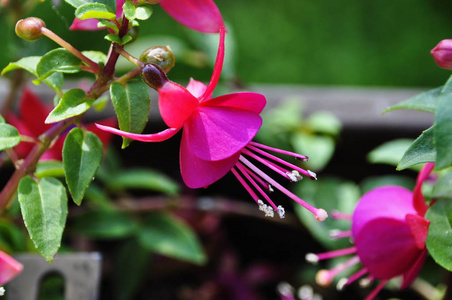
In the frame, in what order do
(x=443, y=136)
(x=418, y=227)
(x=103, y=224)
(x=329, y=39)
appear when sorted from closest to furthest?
(x=443, y=136) < (x=418, y=227) < (x=103, y=224) < (x=329, y=39)

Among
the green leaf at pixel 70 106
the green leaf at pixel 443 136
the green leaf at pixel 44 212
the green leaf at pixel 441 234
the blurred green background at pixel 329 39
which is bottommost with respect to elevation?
the blurred green background at pixel 329 39

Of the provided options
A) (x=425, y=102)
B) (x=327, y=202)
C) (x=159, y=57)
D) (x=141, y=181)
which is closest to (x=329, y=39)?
(x=327, y=202)

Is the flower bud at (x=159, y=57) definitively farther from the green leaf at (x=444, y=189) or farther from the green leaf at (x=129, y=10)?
the green leaf at (x=444, y=189)

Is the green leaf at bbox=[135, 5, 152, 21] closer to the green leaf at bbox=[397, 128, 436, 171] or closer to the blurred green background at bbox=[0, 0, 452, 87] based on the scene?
the green leaf at bbox=[397, 128, 436, 171]

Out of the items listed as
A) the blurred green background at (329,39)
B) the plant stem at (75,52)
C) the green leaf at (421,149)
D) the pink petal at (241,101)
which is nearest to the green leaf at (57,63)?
the plant stem at (75,52)

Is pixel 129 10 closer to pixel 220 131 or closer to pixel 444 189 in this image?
pixel 220 131

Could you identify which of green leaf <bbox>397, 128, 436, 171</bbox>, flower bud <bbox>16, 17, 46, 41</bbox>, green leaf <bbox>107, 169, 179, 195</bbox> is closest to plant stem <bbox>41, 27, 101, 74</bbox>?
flower bud <bbox>16, 17, 46, 41</bbox>
